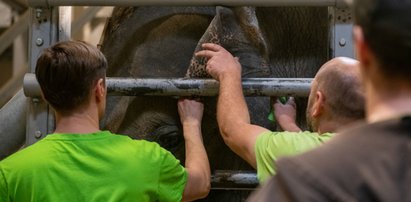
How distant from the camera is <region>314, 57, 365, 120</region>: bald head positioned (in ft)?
5.42

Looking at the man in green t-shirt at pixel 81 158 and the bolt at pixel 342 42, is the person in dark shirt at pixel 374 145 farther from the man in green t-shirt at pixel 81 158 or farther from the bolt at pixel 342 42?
the bolt at pixel 342 42

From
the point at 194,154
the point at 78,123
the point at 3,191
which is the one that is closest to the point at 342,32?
the point at 194,154

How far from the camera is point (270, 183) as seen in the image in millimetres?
963

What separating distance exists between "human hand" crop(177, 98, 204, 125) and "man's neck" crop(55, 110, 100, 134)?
38 cm

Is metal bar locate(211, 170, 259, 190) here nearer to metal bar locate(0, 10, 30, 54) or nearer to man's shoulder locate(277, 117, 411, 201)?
man's shoulder locate(277, 117, 411, 201)

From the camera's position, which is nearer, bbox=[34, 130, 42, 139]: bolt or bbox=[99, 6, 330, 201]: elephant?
bbox=[34, 130, 42, 139]: bolt

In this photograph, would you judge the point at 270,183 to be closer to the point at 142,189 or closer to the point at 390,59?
the point at 390,59

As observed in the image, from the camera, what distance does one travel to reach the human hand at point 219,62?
6.79ft

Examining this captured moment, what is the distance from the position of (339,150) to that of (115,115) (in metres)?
1.59

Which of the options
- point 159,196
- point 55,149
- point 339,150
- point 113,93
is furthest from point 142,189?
point 339,150

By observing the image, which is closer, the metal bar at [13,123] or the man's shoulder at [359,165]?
the man's shoulder at [359,165]

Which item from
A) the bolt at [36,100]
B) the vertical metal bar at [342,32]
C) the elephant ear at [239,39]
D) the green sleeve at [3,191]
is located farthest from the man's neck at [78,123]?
Result: the vertical metal bar at [342,32]

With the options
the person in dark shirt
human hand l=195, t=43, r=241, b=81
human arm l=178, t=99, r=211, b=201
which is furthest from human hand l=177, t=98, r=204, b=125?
the person in dark shirt

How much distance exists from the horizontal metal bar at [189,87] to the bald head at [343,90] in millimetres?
285
